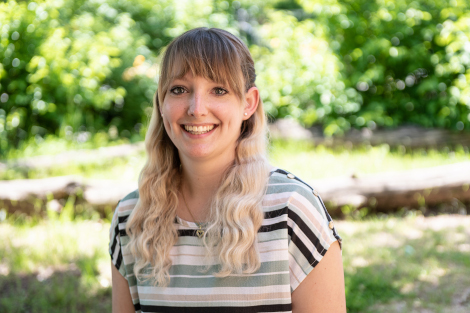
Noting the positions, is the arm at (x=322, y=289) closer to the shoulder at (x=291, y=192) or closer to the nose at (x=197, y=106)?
the shoulder at (x=291, y=192)

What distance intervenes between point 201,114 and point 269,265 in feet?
2.04

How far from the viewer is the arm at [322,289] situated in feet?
5.47

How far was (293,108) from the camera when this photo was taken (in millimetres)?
7020

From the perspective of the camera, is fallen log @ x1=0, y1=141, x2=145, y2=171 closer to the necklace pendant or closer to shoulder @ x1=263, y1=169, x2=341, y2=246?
the necklace pendant

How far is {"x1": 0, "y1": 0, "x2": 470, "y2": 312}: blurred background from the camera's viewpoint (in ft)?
15.6

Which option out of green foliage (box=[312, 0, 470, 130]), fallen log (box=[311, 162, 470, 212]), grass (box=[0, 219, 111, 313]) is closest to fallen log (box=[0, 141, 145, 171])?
grass (box=[0, 219, 111, 313])

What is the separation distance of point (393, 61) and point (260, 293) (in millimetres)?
5947

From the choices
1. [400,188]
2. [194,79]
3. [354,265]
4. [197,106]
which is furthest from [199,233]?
[400,188]

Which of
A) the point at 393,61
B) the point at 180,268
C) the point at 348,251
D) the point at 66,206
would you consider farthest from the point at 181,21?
the point at 180,268

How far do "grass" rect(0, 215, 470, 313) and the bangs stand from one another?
2118 mm

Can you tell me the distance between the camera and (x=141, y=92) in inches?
292

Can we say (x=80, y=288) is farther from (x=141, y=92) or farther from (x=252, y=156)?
(x=141, y=92)

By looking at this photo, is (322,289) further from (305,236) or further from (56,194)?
(56,194)

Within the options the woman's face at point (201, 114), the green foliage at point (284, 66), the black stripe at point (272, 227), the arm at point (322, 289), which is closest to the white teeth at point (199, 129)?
the woman's face at point (201, 114)
